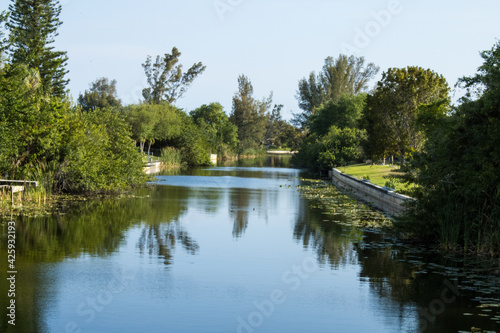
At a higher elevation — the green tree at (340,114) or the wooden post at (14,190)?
the green tree at (340,114)

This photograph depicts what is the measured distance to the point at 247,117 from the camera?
426ft

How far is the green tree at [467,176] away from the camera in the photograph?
14.8 m

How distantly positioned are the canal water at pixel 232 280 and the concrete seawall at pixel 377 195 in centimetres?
374

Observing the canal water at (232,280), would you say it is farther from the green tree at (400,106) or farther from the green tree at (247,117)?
the green tree at (247,117)

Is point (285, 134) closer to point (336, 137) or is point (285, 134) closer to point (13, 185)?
point (336, 137)

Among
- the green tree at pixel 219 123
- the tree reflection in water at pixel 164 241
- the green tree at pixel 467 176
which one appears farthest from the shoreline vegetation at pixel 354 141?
the green tree at pixel 219 123

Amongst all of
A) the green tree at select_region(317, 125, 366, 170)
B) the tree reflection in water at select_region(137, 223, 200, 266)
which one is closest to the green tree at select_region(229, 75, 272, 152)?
the green tree at select_region(317, 125, 366, 170)

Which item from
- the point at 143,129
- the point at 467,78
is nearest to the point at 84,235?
the point at 467,78

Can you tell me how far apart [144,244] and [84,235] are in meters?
2.27

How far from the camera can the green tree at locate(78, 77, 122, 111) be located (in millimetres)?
125312

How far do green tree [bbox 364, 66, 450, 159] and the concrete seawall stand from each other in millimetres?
3477

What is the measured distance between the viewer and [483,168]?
14.7 meters

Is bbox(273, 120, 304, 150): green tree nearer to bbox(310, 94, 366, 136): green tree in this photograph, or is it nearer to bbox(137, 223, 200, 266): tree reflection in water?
bbox(310, 94, 366, 136): green tree

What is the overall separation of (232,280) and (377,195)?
58.2ft
